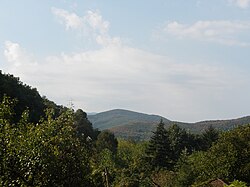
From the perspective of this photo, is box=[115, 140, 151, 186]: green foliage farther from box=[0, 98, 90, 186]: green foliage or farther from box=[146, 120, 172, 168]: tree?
box=[0, 98, 90, 186]: green foliage

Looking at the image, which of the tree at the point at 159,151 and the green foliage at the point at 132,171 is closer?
the green foliage at the point at 132,171

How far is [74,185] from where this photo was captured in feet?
35.2

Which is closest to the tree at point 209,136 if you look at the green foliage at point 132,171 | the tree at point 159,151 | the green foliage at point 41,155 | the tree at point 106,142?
the tree at point 159,151

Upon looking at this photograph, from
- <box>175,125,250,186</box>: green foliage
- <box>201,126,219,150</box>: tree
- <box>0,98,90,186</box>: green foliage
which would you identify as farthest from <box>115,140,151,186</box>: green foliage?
<box>0,98,90,186</box>: green foliage

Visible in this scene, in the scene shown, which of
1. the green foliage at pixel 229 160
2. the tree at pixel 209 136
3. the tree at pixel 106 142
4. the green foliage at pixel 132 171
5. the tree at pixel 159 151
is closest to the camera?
the green foliage at pixel 229 160

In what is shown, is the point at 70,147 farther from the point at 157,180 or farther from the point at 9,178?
the point at 157,180

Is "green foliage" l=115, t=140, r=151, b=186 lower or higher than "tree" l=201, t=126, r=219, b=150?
lower

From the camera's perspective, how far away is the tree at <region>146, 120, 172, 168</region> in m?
52.9

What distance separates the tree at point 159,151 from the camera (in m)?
52.9

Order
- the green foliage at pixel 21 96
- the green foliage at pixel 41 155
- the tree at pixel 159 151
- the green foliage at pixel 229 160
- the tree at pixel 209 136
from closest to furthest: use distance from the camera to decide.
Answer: the green foliage at pixel 41 155 < the green foliage at pixel 229 160 < the green foliage at pixel 21 96 < the tree at pixel 159 151 < the tree at pixel 209 136

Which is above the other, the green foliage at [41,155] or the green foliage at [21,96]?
the green foliage at [21,96]

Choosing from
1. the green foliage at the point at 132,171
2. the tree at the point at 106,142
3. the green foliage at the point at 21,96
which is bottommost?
the green foliage at the point at 132,171

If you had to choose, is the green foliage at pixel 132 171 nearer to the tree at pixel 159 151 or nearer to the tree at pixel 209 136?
the tree at pixel 159 151

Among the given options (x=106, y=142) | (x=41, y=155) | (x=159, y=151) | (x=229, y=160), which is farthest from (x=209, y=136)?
(x=41, y=155)
